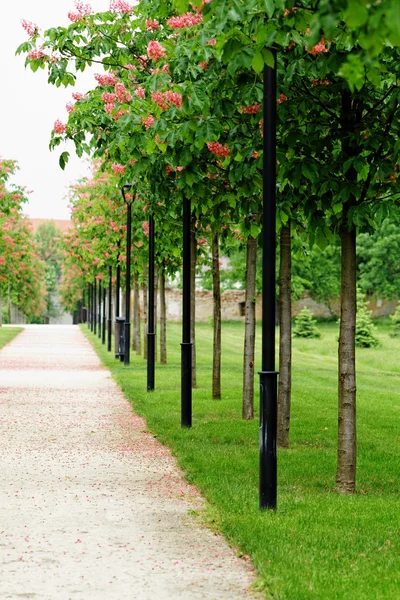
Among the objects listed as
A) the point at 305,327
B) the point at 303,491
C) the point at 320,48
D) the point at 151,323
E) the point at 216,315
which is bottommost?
the point at 303,491

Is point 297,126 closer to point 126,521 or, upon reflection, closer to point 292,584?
point 126,521

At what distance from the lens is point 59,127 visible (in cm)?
1181

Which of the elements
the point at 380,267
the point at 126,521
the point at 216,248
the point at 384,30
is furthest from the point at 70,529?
the point at 380,267

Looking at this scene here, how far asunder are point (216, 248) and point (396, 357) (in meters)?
17.0

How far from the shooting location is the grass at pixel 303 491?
20.1ft

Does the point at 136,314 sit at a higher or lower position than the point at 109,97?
lower

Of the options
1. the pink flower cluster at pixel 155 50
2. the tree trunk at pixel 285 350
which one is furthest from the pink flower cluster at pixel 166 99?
the tree trunk at pixel 285 350

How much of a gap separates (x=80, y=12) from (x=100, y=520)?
686 cm

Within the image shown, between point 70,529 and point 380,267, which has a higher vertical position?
point 380,267

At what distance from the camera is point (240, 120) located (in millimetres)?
9523

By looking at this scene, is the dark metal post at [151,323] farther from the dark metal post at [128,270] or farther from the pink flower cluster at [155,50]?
the pink flower cluster at [155,50]

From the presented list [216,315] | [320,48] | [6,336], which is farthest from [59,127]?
[6,336]

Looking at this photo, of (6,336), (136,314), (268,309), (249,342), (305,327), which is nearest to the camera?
(268,309)

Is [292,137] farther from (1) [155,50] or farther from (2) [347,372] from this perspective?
(2) [347,372]
